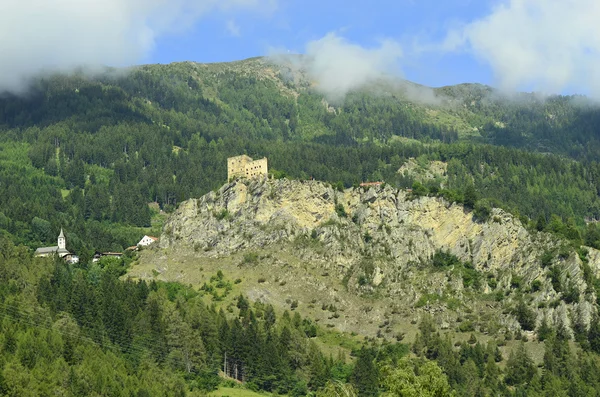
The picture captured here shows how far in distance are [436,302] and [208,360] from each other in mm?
43681

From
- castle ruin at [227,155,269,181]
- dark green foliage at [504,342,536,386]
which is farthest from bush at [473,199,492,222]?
castle ruin at [227,155,269,181]

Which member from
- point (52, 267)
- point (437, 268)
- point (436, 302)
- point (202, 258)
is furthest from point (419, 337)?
point (52, 267)

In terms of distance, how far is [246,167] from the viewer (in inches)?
7407

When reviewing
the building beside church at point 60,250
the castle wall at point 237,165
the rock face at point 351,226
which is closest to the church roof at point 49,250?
the building beside church at point 60,250

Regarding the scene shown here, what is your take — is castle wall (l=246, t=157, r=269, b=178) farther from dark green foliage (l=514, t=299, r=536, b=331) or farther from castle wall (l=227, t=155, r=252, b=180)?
dark green foliage (l=514, t=299, r=536, b=331)

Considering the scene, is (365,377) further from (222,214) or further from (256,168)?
(256,168)

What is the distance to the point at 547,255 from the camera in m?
154

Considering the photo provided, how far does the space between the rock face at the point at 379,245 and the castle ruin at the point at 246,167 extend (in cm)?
809

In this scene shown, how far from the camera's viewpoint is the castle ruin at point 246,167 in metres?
185

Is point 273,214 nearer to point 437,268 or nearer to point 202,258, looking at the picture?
point 202,258

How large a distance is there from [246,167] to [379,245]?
38.7 m

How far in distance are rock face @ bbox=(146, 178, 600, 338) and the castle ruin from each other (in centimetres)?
809

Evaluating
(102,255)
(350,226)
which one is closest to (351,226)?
(350,226)

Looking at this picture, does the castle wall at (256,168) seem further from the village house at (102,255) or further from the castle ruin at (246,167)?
the village house at (102,255)
